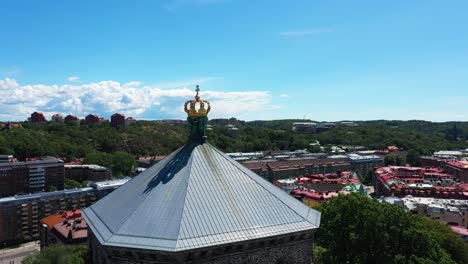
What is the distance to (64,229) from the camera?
48719 millimetres

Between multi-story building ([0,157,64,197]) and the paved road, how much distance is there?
77.3ft

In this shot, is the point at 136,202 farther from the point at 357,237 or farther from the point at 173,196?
the point at 357,237

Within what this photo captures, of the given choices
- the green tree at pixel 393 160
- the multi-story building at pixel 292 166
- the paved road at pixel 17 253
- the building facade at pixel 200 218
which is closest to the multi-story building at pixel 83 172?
the paved road at pixel 17 253

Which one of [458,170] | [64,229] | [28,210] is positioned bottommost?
[28,210]

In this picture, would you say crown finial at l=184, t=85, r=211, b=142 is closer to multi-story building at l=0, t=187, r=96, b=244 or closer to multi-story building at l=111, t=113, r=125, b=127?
multi-story building at l=0, t=187, r=96, b=244

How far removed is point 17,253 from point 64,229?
563 inches

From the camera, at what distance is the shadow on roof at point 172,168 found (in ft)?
48.3

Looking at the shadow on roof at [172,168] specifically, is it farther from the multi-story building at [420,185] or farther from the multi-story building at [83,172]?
the multi-story building at [83,172]

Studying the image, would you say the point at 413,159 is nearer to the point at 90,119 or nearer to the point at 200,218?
the point at 90,119

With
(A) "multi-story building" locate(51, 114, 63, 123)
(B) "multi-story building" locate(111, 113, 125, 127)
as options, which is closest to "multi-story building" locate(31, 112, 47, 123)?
(A) "multi-story building" locate(51, 114, 63, 123)

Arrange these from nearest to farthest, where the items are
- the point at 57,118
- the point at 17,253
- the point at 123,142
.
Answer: the point at 17,253 < the point at 123,142 < the point at 57,118

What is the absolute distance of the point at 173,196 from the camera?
44.5 feet

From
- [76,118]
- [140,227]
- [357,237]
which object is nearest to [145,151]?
[76,118]

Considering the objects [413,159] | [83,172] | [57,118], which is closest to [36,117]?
[57,118]
